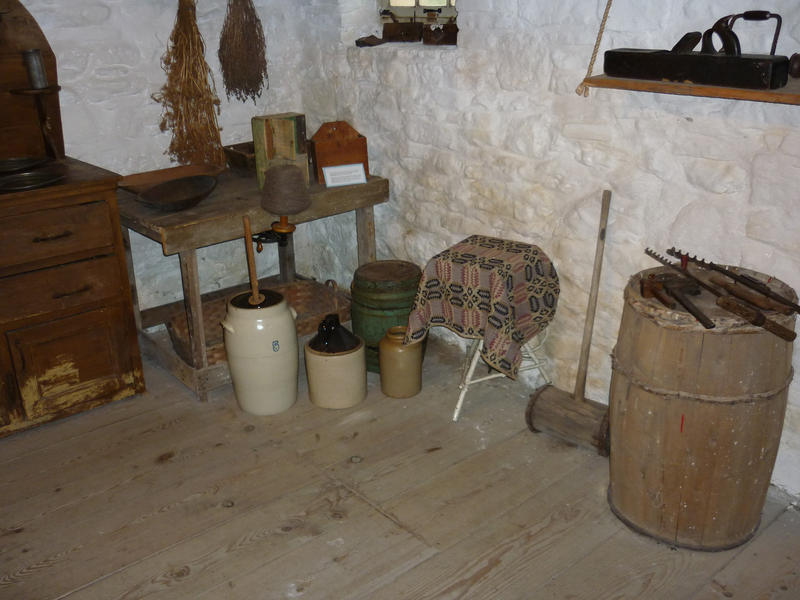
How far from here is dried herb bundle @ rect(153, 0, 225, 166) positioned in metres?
3.70

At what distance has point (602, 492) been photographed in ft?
9.02

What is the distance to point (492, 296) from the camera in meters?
2.90

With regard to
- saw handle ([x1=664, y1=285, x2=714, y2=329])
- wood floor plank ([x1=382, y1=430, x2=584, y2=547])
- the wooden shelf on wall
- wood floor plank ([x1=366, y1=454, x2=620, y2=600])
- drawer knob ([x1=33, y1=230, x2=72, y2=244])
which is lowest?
wood floor plank ([x1=382, y1=430, x2=584, y2=547])

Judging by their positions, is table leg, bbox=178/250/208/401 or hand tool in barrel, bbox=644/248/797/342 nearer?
hand tool in barrel, bbox=644/248/797/342

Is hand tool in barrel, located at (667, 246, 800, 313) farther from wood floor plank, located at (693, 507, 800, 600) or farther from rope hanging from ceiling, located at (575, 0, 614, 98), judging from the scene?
wood floor plank, located at (693, 507, 800, 600)

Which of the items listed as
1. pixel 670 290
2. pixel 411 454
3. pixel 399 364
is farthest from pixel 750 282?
pixel 399 364

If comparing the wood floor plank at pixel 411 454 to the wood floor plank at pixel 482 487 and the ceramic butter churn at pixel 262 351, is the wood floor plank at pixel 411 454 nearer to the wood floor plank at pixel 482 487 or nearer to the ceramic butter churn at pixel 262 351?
the wood floor plank at pixel 482 487

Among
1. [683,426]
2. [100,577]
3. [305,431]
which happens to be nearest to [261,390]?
[305,431]

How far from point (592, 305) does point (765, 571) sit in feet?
3.63

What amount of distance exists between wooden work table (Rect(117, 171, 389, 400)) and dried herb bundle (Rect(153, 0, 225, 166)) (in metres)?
0.22

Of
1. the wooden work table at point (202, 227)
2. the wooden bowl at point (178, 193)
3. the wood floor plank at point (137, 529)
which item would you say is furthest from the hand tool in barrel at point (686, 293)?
the wooden bowl at point (178, 193)

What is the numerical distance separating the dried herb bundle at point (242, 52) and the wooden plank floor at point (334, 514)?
1694 mm

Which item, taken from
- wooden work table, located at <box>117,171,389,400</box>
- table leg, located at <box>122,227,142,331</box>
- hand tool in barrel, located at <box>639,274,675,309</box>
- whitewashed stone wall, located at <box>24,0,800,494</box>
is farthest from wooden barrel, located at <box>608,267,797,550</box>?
table leg, located at <box>122,227,142,331</box>

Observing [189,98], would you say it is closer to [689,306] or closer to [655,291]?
[655,291]
